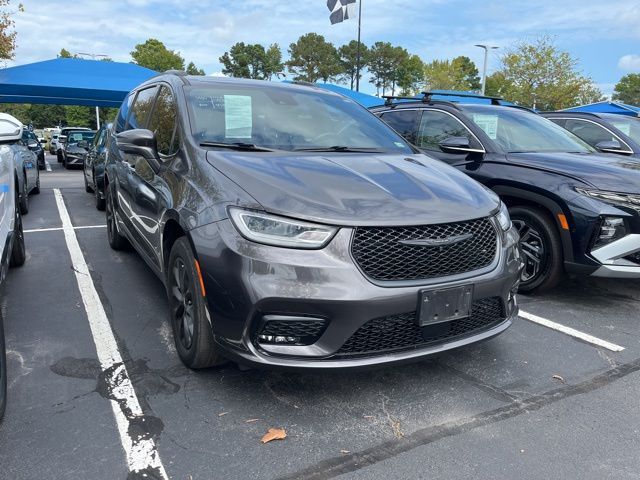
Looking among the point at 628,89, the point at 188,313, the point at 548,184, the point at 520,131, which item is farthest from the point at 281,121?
the point at 628,89

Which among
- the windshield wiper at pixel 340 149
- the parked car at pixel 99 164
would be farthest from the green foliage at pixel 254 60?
the windshield wiper at pixel 340 149

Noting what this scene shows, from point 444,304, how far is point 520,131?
11.1ft

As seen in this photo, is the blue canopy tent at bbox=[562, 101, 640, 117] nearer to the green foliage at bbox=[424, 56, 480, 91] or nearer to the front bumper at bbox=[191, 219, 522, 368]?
the front bumper at bbox=[191, 219, 522, 368]

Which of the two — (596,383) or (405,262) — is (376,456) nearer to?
(405,262)

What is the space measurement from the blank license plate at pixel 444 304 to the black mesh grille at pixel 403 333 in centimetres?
5

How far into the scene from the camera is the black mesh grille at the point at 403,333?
2330 millimetres

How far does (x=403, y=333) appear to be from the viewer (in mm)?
2414

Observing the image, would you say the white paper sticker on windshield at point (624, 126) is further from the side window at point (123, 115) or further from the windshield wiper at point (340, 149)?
the side window at point (123, 115)

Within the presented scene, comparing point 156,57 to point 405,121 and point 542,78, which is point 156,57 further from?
point 405,121

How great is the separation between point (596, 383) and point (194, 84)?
3.27 m

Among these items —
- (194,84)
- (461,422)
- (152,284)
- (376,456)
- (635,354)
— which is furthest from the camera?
(152,284)

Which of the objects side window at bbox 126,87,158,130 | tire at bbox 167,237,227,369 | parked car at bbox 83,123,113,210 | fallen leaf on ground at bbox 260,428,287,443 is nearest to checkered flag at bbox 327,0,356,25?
parked car at bbox 83,123,113,210

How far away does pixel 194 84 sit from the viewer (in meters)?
3.55

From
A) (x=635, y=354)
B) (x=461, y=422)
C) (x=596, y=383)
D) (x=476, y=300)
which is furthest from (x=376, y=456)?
(x=635, y=354)
